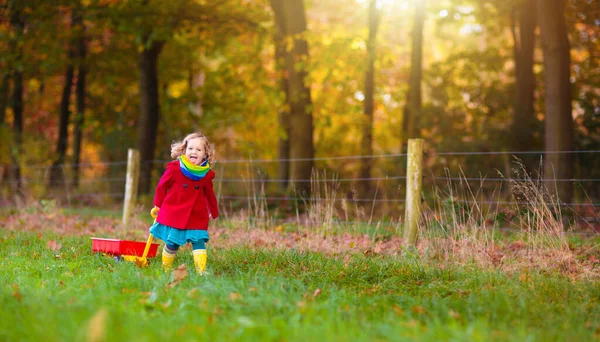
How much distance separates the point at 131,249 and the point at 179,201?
0.84 metres

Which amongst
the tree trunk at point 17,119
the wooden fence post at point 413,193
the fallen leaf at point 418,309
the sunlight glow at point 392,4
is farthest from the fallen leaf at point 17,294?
the sunlight glow at point 392,4

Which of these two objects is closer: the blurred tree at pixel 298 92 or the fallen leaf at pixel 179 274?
the fallen leaf at pixel 179 274

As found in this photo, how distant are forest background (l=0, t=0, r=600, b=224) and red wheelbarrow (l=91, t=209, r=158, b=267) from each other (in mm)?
3623

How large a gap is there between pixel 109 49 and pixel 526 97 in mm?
11780

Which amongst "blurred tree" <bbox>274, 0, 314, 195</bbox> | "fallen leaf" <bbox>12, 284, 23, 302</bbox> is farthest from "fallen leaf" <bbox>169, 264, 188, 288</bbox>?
"blurred tree" <bbox>274, 0, 314, 195</bbox>

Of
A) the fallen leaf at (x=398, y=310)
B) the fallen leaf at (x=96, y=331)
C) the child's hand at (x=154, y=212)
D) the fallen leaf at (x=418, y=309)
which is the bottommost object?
the fallen leaf at (x=398, y=310)

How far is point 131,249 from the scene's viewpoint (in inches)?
271

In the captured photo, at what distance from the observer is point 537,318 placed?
4805mm

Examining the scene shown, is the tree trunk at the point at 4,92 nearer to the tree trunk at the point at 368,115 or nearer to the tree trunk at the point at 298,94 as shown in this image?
the tree trunk at the point at 298,94

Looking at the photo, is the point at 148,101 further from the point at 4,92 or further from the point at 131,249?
the point at 131,249

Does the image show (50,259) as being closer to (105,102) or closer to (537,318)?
(537,318)

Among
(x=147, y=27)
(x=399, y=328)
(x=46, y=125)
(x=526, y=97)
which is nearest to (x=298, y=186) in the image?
(x=147, y=27)

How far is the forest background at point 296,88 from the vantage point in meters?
14.0

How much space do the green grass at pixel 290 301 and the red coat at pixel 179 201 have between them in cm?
51
